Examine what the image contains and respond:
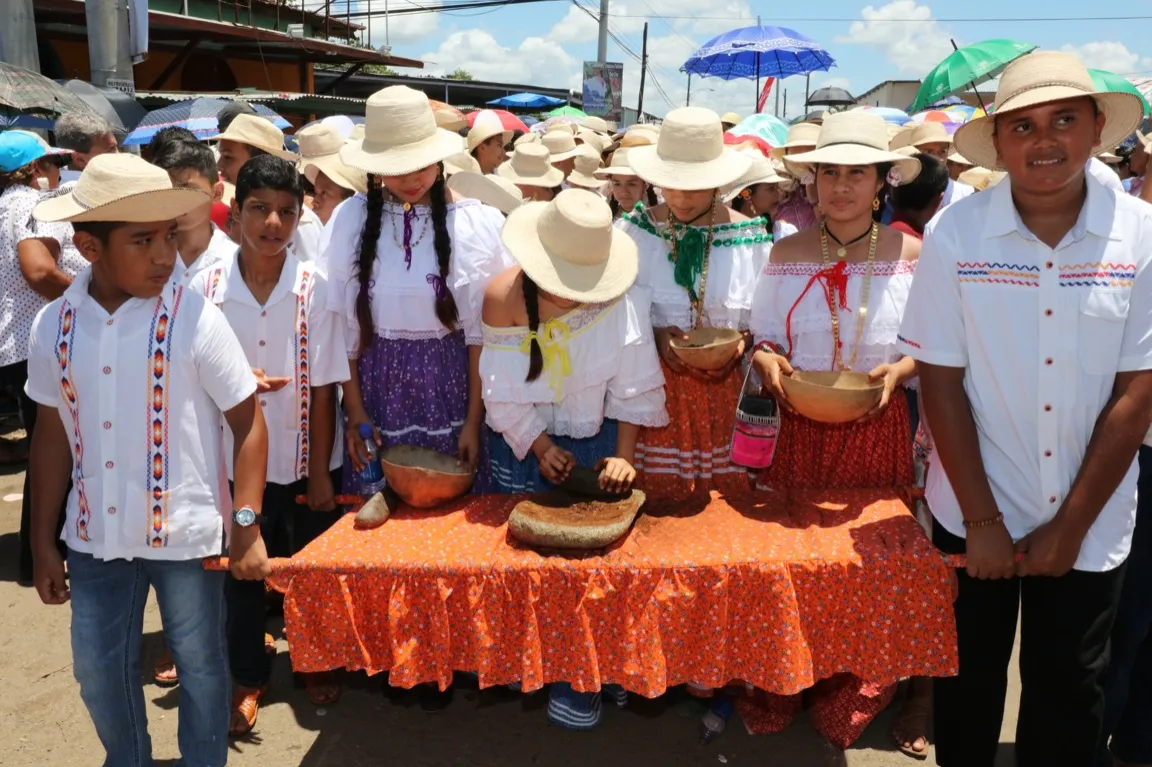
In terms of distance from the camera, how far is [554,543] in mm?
2570

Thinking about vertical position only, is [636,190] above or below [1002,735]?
above

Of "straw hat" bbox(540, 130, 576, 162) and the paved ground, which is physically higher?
"straw hat" bbox(540, 130, 576, 162)

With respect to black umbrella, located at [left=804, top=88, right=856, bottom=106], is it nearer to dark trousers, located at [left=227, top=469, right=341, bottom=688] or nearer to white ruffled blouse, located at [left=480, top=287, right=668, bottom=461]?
white ruffled blouse, located at [left=480, top=287, right=668, bottom=461]

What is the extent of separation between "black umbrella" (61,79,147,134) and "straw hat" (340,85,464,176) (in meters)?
5.71

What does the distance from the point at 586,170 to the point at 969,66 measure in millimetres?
3752

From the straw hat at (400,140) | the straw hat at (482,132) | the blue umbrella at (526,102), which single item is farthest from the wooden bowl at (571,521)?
the blue umbrella at (526,102)

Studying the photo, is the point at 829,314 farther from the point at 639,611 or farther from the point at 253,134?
the point at 253,134

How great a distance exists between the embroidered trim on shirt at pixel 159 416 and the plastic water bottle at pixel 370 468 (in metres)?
0.87

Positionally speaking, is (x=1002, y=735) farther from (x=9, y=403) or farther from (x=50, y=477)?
(x=9, y=403)

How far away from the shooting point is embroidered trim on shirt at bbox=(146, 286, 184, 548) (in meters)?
2.27

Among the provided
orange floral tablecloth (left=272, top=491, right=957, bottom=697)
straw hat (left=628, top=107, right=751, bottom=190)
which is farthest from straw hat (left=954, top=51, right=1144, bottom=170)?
orange floral tablecloth (left=272, top=491, right=957, bottom=697)

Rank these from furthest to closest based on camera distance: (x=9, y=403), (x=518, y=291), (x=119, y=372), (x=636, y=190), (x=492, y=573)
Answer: (x=9, y=403), (x=636, y=190), (x=518, y=291), (x=492, y=573), (x=119, y=372)

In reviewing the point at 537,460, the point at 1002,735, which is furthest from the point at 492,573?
the point at 1002,735

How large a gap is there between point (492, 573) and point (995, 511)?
139 centimetres
